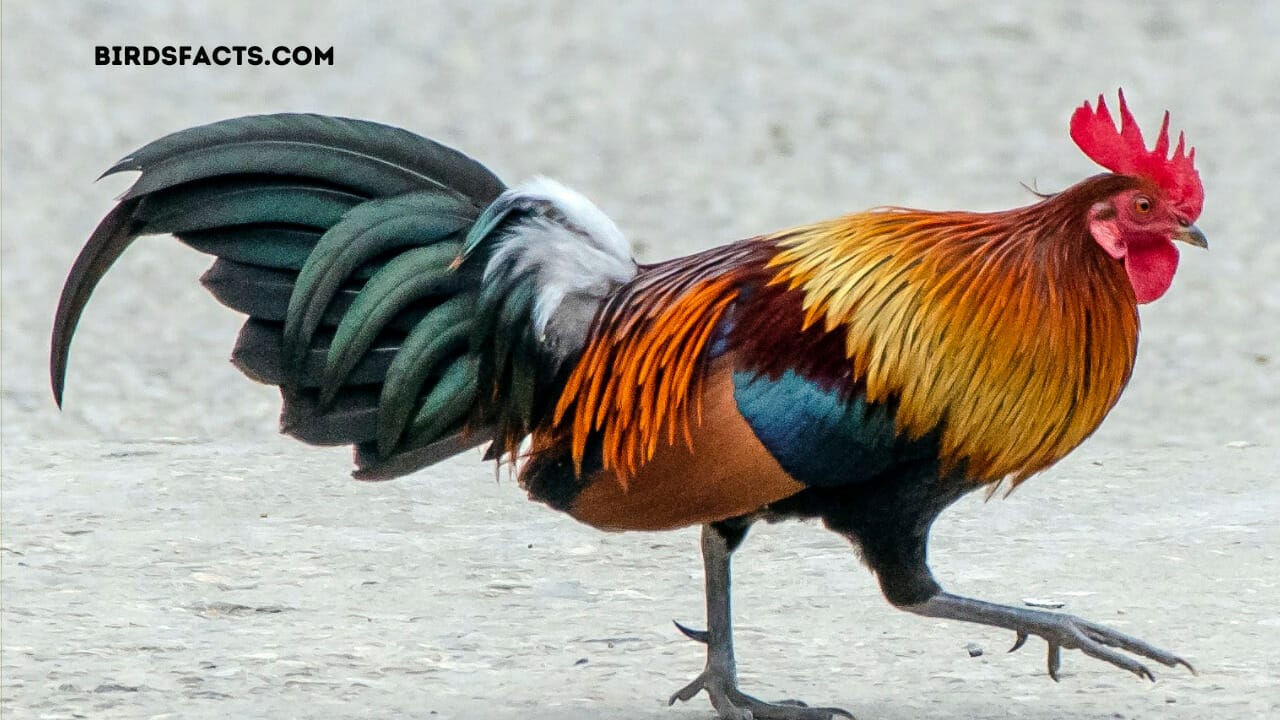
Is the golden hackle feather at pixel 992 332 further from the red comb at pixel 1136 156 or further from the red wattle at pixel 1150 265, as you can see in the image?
the red comb at pixel 1136 156

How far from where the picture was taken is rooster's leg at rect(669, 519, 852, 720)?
4941 millimetres

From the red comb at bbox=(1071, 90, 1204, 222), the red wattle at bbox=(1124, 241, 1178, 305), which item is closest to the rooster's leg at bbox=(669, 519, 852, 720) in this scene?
the red wattle at bbox=(1124, 241, 1178, 305)

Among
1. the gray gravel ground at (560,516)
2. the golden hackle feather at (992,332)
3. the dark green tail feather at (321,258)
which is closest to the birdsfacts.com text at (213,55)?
the gray gravel ground at (560,516)

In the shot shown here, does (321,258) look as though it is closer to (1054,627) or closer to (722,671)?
(722,671)

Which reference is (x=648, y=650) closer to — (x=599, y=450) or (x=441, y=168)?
(x=599, y=450)

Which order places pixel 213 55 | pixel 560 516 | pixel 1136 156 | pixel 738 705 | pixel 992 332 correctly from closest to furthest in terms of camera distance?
pixel 992 332
pixel 1136 156
pixel 738 705
pixel 560 516
pixel 213 55

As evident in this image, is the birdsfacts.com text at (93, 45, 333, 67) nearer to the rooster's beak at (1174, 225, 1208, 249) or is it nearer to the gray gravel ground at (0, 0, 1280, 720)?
the gray gravel ground at (0, 0, 1280, 720)

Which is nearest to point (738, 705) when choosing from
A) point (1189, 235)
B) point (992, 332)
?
point (992, 332)

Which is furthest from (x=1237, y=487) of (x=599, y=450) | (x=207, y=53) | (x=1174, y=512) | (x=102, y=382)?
(x=207, y=53)

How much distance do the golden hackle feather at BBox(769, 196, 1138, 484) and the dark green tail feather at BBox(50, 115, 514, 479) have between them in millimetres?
940

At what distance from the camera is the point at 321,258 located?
190 inches

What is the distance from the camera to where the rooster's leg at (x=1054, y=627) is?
15.1 ft

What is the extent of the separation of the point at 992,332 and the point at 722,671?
1.19 m

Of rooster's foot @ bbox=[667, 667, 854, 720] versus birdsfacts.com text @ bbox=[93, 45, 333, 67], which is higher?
birdsfacts.com text @ bbox=[93, 45, 333, 67]
